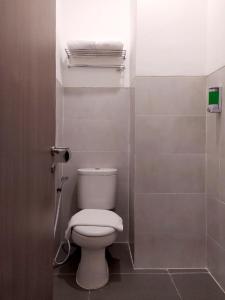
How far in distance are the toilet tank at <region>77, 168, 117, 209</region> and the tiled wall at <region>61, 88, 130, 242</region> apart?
20 cm

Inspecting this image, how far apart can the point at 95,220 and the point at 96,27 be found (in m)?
1.77

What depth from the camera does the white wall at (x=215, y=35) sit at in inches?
69.9

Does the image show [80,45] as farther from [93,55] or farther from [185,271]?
[185,271]

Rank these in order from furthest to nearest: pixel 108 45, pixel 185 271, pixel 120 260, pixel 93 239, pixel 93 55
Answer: pixel 93 55, pixel 108 45, pixel 120 260, pixel 185 271, pixel 93 239

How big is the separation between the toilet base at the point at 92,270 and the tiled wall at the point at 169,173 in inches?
13.6

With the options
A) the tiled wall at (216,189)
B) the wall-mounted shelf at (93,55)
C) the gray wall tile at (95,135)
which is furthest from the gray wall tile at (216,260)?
the wall-mounted shelf at (93,55)

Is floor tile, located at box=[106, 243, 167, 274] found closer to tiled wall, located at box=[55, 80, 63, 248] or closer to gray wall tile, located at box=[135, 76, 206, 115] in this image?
tiled wall, located at box=[55, 80, 63, 248]

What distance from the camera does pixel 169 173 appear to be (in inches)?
82.2

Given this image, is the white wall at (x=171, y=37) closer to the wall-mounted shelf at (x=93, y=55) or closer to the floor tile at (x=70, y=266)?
the wall-mounted shelf at (x=93, y=55)

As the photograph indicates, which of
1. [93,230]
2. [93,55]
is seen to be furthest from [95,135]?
[93,230]

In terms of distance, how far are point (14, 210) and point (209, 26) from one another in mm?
1982

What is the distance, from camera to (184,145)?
82.0 inches

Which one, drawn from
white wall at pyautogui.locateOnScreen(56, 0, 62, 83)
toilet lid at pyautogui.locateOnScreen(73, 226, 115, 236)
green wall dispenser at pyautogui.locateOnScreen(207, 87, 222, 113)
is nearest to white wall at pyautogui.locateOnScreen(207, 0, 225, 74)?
green wall dispenser at pyautogui.locateOnScreen(207, 87, 222, 113)

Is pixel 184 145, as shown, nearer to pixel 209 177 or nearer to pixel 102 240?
pixel 209 177
